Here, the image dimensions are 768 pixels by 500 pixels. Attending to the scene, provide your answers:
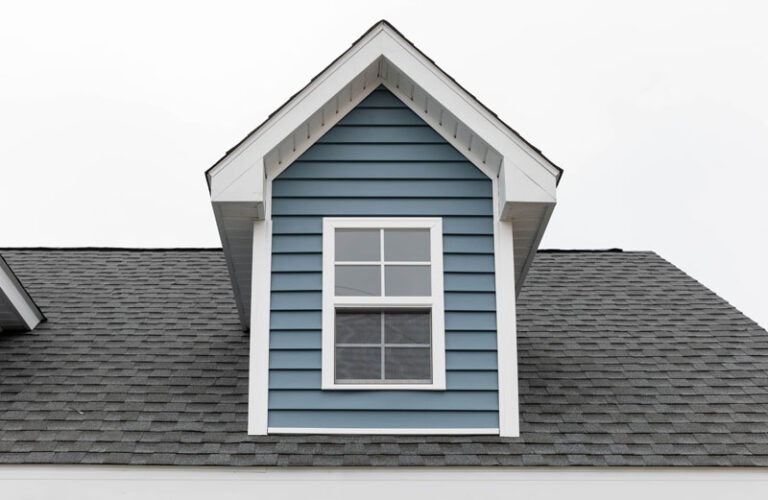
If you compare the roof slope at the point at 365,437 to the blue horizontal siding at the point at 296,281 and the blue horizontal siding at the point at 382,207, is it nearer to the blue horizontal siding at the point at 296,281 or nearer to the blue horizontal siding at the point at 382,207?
the blue horizontal siding at the point at 296,281

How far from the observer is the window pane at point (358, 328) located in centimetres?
739

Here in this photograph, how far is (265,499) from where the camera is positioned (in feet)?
22.1

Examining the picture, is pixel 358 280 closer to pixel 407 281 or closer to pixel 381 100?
pixel 407 281

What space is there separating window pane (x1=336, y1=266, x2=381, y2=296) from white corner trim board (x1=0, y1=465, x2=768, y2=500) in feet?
4.57

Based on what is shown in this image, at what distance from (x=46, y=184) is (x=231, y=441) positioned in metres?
16.3

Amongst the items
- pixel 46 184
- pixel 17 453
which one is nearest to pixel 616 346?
pixel 17 453

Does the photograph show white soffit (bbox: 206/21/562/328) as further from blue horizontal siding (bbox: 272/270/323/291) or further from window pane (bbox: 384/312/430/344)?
window pane (bbox: 384/312/430/344)

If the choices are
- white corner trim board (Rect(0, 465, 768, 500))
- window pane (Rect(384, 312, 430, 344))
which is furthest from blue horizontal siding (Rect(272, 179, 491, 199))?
white corner trim board (Rect(0, 465, 768, 500))

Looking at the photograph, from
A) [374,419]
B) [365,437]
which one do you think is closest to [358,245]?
[374,419]

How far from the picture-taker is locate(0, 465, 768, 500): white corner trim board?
266 inches

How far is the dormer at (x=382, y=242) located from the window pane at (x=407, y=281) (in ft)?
0.05

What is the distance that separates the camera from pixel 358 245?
7590 millimetres

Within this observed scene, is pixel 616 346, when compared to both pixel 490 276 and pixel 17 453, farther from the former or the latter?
pixel 17 453

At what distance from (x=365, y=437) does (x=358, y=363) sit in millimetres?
583
